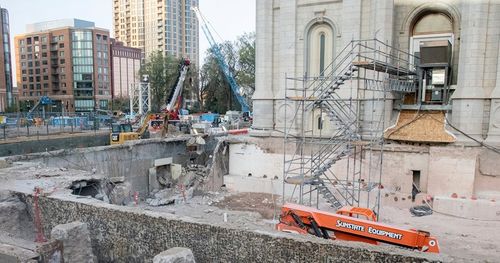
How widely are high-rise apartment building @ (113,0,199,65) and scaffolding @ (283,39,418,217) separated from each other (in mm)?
116193

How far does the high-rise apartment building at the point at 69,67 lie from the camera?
306 ft

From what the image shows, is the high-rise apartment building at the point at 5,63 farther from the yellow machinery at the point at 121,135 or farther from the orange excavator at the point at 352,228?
the orange excavator at the point at 352,228

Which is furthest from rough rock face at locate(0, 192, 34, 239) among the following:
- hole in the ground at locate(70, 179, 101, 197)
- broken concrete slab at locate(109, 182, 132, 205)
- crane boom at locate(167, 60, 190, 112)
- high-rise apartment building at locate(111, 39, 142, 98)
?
high-rise apartment building at locate(111, 39, 142, 98)

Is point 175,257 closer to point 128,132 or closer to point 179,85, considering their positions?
point 128,132

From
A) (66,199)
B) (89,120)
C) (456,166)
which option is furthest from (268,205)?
(89,120)

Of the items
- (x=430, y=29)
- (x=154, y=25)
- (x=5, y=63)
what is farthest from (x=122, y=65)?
(x=430, y=29)

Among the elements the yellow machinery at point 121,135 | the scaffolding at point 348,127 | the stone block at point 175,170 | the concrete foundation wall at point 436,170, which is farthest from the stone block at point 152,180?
the concrete foundation wall at point 436,170

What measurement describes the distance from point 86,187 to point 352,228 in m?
9.39

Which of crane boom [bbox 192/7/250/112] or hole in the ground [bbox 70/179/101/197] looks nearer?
hole in the ground [bbox 70/179/101/197]

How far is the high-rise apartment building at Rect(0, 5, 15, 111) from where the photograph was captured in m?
68.8

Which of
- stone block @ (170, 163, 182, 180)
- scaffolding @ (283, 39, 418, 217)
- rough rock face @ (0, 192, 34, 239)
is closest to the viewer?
rough rock face @ (0, 192, 34, 239)

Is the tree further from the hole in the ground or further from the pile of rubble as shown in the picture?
the hole in the ground

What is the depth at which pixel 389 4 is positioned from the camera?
18156mm

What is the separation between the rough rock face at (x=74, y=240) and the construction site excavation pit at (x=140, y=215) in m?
0.11
